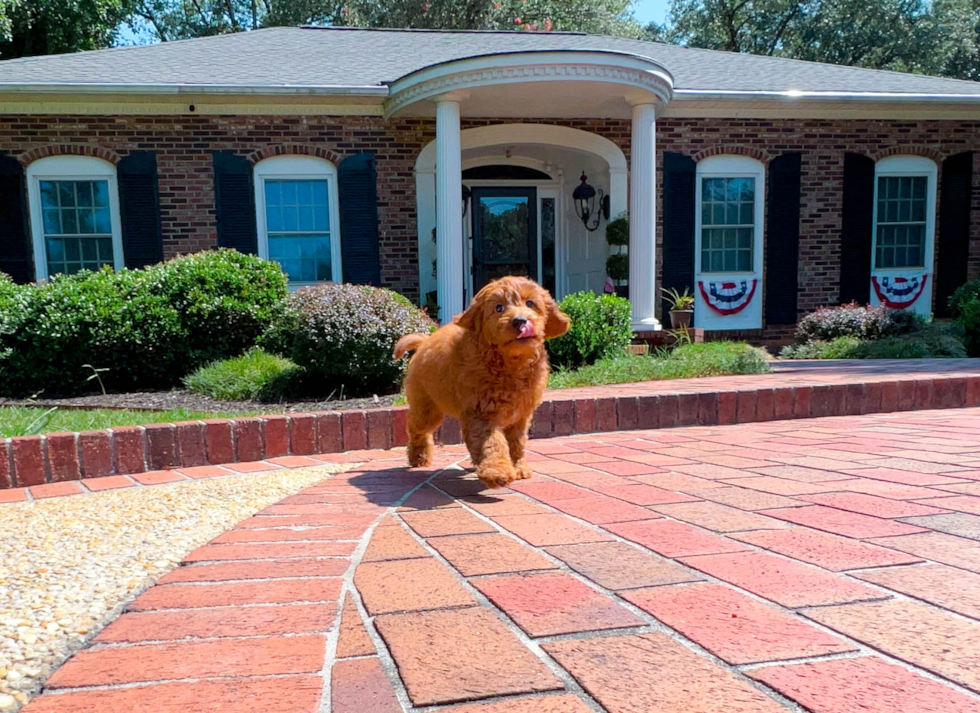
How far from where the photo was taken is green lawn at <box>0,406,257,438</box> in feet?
12.6

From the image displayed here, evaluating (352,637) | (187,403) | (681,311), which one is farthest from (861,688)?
(681,311)

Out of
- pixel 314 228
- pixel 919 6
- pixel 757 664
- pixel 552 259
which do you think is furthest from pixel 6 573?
pixel 919 6

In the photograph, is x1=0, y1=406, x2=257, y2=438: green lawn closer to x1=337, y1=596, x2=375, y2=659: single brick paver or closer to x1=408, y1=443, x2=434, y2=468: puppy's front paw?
x1=408, y1=443, x2=434, y2=468: puppy's front paw

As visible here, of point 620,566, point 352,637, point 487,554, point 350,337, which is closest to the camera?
point 352,637

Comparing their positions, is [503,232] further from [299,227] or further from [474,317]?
[474,317]

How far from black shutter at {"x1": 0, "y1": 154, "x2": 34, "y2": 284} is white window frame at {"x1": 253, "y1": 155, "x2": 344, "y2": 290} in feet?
9.80

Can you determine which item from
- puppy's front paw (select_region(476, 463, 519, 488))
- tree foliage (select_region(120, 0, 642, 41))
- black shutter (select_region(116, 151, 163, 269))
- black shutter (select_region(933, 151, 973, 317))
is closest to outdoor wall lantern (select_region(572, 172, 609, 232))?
black shutter (select_region(933, 151, 973, 317))

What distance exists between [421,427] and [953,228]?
11.4m

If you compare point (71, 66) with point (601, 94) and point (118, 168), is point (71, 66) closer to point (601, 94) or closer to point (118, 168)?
point (118, 168)

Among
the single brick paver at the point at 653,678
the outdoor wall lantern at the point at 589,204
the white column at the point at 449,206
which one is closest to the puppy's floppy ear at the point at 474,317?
the single brick paver at the point at 653,678

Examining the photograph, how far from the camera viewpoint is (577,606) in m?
1.62

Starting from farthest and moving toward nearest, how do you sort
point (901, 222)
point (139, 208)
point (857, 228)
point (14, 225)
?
point (901, 222) → point (857, 228) → point (139, 208) → point (14, 225)

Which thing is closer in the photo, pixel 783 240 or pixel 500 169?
pixel 783 240

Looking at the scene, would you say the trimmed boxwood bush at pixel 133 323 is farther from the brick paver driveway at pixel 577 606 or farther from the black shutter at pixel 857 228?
the black shutter at pixel 857 228
